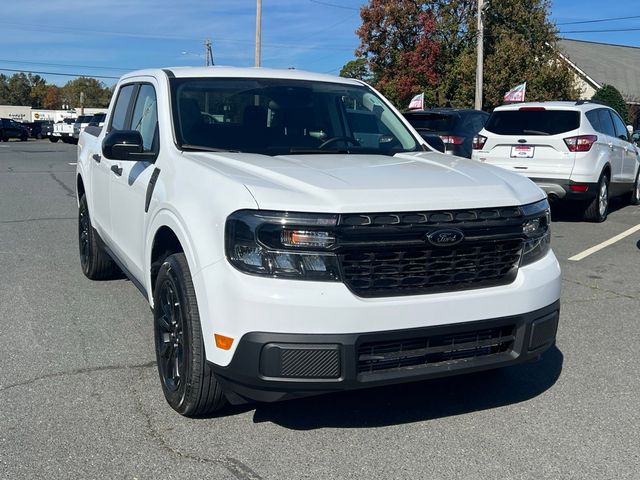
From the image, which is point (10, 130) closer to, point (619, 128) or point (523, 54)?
point (523, 54)

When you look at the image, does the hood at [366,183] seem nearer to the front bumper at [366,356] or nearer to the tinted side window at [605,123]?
the front bumper at [366,356]

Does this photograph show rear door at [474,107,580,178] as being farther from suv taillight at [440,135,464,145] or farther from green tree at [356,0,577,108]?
green tree at [356,0,577,108]

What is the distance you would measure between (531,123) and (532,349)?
24.9ft

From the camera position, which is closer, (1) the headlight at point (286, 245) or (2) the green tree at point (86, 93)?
(1) the headlight at point (286, 245)

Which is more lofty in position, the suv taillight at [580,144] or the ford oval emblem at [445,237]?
the ford oval emblem at [445,237]

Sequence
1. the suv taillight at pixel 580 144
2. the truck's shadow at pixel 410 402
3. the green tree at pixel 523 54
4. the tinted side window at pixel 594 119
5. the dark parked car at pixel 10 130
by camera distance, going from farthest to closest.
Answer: the dark parked car at pixel 10 130 < the green tree at pixel 523 54 < the tinted side window at pixel 594 119 < the suv taillight at pixel 580 144 < the truck's shadow at pixel 410 402

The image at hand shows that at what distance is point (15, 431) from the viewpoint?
358 cm

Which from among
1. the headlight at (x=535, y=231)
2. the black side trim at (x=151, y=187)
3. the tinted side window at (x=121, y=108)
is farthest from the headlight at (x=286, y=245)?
the tinted side window at (x=121, y=108)

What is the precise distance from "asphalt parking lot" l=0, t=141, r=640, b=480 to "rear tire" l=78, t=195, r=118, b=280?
2.42 ft

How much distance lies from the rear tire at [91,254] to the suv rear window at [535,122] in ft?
21.5

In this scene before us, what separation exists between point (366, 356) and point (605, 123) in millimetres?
9317

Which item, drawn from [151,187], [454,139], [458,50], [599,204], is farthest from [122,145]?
[458,50]

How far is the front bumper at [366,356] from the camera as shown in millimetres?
3090

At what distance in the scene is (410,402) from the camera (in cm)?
398
